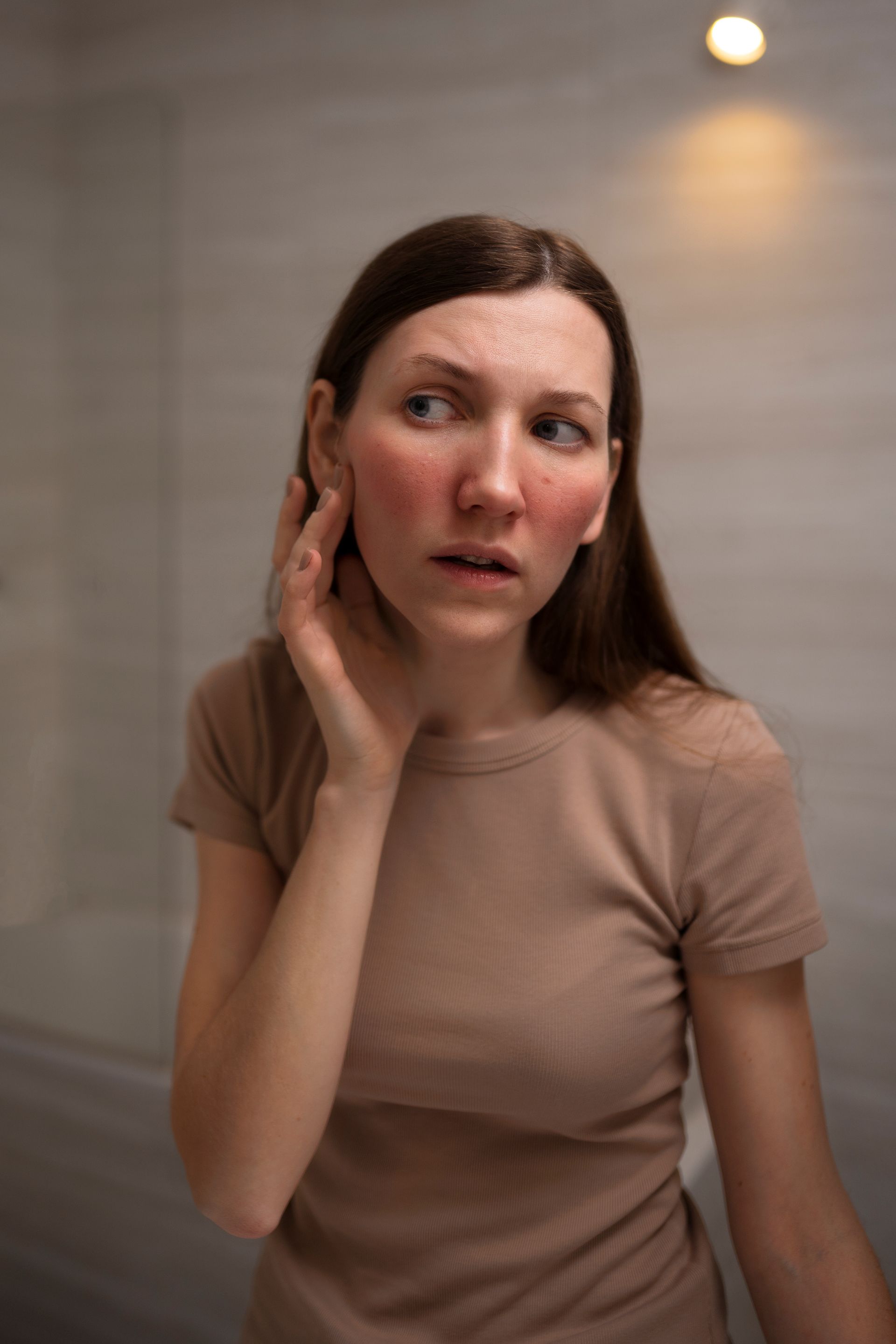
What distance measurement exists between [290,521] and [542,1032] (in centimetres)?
43

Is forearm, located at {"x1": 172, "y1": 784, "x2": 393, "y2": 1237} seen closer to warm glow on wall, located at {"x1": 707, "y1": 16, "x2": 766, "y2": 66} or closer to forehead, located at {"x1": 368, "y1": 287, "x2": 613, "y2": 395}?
forehead, located at {"x1": 368, "y1": 287, "x2": 613, "y2": 395}

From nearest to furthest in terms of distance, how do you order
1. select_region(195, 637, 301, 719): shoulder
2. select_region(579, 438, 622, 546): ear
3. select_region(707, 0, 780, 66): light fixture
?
select_region(579, 438, 622, 546): ear < select_region(195, 637, 301, 719): shoulder < select_region(707, 0, 780, 66): light fixture

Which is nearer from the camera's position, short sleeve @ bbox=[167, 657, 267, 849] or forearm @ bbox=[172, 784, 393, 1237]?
forearm @ bbox=[172, 784, 393, 1237]

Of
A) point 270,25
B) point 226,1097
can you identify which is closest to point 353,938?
point 226,1097

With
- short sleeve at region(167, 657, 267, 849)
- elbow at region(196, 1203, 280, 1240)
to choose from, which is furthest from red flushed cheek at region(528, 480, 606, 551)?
elbow at region(196, 1203, 280, 1240)

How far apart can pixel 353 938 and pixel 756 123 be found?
1151 mm

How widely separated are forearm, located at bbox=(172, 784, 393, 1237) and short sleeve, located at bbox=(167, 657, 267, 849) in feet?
0.43

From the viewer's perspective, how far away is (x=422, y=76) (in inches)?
60.7

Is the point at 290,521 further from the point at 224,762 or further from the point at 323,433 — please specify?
the point at 224,762

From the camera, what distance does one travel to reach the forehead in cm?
67

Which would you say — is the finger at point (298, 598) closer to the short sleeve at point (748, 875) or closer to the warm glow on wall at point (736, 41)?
the short sleeve at point (748, 875)

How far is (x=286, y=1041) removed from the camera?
681 millimetres

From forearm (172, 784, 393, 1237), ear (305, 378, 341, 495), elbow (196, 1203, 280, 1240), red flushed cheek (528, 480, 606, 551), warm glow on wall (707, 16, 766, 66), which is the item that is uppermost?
warm glow on wall (707, 16, 766, 66)

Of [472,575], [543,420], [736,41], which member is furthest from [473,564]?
[736,41]
